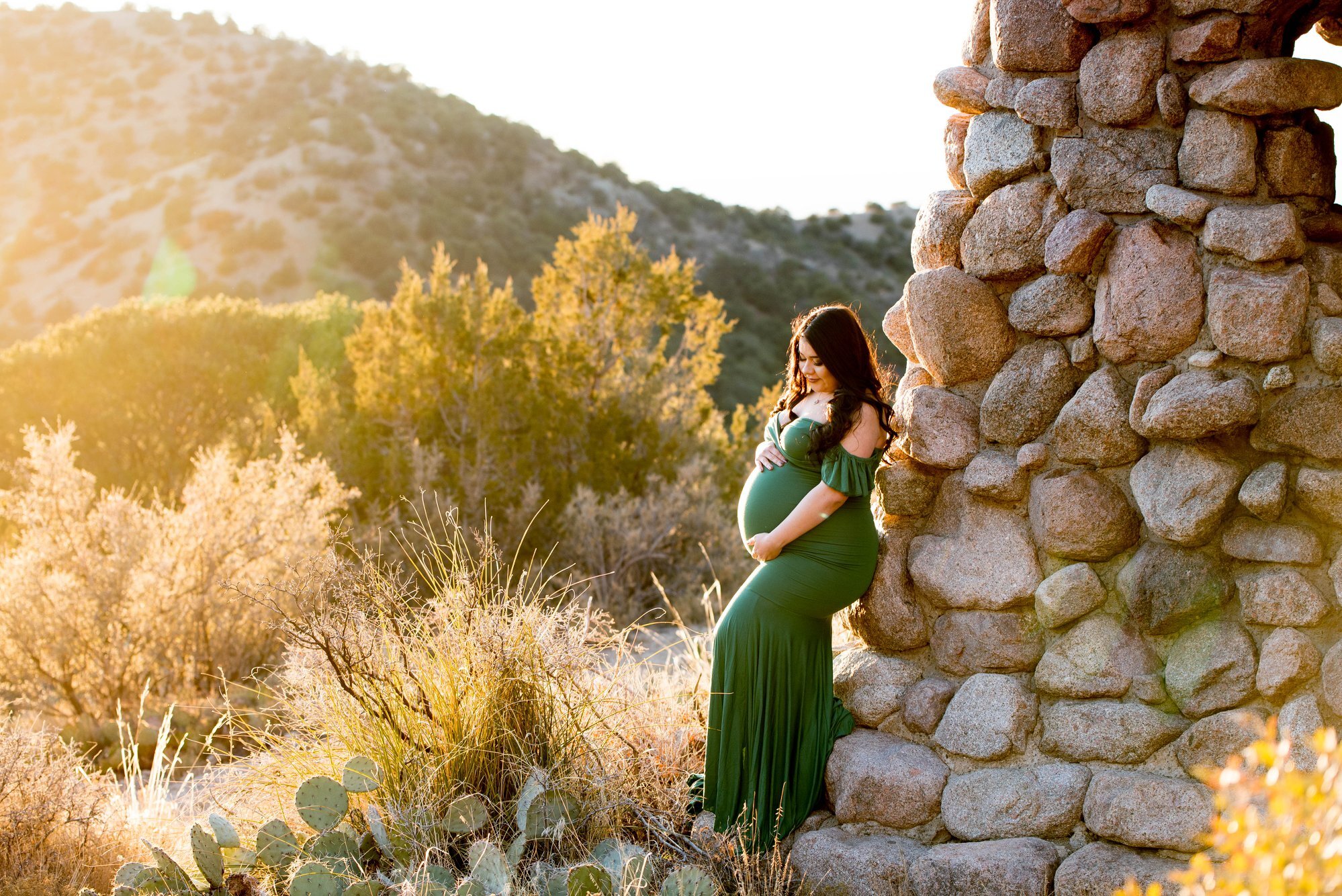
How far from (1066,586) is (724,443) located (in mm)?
7174

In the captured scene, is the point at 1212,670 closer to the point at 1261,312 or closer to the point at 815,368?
the point at 1261,312

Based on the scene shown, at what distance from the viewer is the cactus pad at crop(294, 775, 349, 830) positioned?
310cm

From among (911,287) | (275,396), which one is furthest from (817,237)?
(911,287)

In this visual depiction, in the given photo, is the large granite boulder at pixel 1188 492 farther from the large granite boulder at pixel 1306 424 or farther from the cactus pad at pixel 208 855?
the cactus pad at pixel 208 855

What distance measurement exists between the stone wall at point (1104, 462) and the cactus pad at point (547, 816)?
76 cm

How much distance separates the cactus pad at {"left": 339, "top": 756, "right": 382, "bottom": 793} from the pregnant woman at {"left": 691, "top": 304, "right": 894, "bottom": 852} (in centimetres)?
105

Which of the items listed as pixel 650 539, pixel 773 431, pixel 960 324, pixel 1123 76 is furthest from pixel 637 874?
pixel 650 539

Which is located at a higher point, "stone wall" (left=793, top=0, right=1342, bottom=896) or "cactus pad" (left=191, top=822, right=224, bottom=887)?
"stone wall" (left=793, top=0, right=1342, bottom=896)

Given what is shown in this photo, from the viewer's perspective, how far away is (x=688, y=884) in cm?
274

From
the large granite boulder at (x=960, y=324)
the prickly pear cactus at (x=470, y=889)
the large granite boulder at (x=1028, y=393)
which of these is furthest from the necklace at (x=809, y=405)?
the prickly pear cactus at (x=470, y=889)

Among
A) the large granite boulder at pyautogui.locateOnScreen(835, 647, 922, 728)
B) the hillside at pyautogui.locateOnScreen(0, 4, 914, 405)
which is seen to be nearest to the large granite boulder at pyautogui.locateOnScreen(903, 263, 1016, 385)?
the large granite boulder at pyautogui.locateOnScreen(835, 647, 922, 728)

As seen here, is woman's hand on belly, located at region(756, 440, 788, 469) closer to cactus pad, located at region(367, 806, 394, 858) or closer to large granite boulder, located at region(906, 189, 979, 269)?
large granite boulder, located at region(906, 189, 979, 269)

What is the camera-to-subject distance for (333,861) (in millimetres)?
3016

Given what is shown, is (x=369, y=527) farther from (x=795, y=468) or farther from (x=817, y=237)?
(x=817, y=237)
